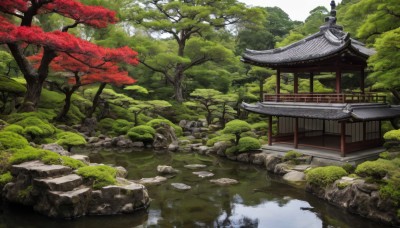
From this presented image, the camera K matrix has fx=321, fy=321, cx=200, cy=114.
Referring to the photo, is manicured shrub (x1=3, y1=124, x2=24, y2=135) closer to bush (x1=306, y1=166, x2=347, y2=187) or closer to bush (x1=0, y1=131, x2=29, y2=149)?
bush (x1=0, y1=131, x2=29, y2=149)

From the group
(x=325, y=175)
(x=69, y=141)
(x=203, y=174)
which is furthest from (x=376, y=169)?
(x=69, y=141)

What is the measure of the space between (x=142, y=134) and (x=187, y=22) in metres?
13.7

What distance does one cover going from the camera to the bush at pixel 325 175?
13173mm

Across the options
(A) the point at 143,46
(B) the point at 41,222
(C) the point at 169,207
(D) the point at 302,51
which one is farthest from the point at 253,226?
(A) the point at 143,46

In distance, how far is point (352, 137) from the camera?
1919 centimetres

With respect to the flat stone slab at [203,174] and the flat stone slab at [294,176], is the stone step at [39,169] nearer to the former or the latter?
the flat stone slab at [203,174]

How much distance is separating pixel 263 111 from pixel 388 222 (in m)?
11.0

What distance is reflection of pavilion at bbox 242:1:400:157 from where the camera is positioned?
16.8 metres

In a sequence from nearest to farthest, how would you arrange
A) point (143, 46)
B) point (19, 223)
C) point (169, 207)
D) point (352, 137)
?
point (19, 223)
point (169, 207)
point (352, 137)
point (143, 46)

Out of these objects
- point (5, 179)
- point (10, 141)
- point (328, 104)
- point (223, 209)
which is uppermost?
point (328, 104)

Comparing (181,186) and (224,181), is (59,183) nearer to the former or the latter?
(181,186)

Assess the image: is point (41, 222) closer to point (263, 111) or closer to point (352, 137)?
point (263, 111)

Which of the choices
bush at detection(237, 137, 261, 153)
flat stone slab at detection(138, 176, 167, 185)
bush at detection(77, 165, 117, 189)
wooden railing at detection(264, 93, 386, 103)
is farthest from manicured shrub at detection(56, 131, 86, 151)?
wooden railing at detection(264, 93, 386, 103)

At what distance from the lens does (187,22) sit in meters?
32.9
